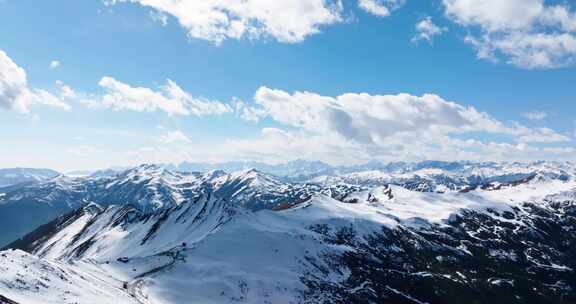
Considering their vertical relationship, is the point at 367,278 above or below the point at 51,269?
below

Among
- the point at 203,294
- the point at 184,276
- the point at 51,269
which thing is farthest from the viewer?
the point at 184,276

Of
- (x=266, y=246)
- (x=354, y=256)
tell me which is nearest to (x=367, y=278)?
(x=354, y=256)

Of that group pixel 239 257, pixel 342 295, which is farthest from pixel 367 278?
pixel 239 257

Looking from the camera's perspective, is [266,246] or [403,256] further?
[403,256]

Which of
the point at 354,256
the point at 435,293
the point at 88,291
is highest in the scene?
the point at 88,291

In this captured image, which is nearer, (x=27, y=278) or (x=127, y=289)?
(x=27, y=278)

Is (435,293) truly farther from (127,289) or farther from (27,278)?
(27,278)

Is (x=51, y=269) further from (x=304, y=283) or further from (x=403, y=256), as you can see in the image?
(x=403, y=256)

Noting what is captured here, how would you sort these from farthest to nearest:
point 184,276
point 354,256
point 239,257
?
point 354,256 < point 239,257 < point 184,276

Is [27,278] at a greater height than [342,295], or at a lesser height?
greater
